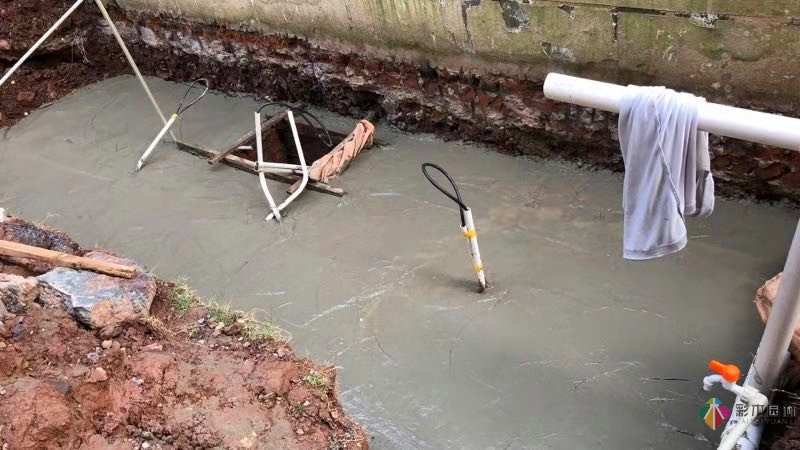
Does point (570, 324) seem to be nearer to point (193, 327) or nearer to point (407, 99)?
point (193, 327)

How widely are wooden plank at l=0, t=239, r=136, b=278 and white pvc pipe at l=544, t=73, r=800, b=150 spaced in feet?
7.79

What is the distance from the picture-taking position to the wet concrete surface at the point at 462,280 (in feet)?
11.0

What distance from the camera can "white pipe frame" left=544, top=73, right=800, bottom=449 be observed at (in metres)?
1.99

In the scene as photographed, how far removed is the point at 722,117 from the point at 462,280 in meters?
2.29

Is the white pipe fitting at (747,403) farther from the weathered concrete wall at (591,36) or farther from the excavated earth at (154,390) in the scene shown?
the weathered concrete wall at (591,36)

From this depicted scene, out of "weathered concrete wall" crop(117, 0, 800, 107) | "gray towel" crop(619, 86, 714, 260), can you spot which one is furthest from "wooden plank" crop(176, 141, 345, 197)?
"gray towel" crop(619, 86, 714, 260)

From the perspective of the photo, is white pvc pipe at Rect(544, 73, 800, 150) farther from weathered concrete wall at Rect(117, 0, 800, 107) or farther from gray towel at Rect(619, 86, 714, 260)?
weathered concrete wall at Rect(117, 0, 800, 107)

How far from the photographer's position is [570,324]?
3734 millimetres

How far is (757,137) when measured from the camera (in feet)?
6.61

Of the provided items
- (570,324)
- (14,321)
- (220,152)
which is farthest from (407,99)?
(14,321)

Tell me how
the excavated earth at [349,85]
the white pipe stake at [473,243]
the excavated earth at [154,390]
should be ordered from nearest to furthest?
the excavated earth at [154,390], the white pipe stake at [473,243], the excavated earth at [349,85]

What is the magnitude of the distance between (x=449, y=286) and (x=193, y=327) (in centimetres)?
161

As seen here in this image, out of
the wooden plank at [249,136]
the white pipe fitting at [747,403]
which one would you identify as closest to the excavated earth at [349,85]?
the wooden plank at [249,136]

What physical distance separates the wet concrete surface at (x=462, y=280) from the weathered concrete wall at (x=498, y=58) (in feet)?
0.89
